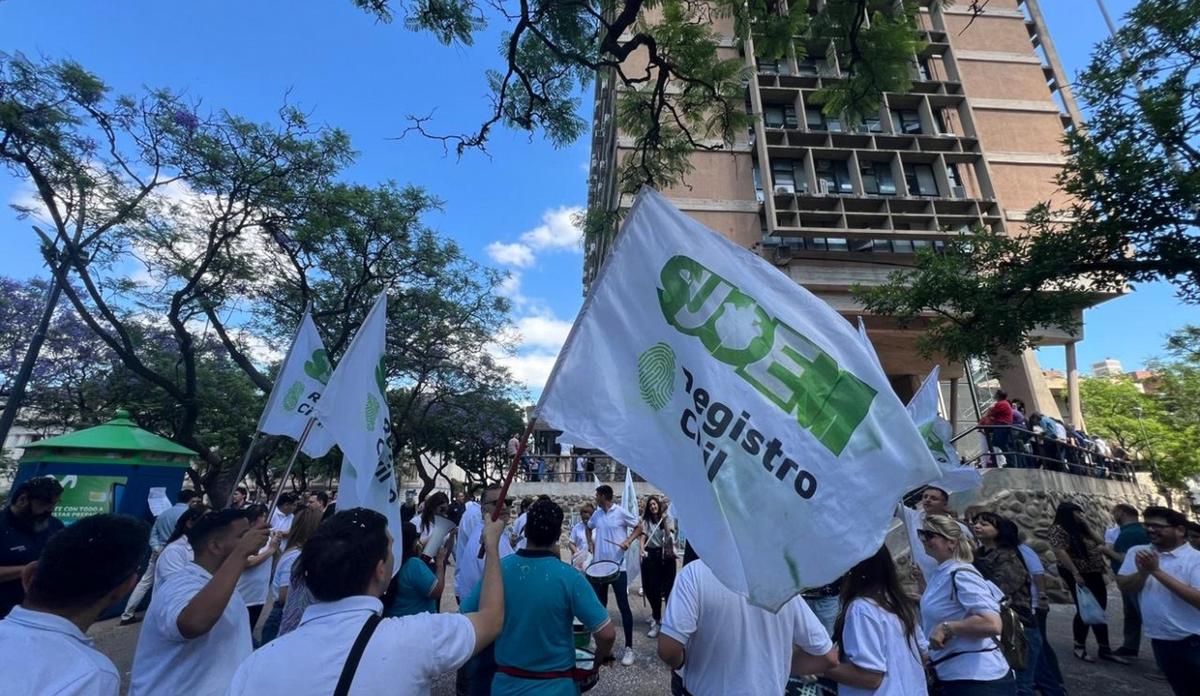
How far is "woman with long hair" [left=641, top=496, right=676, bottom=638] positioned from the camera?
7.34 m

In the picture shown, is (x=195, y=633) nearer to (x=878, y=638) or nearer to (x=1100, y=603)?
(x=878, y=638)

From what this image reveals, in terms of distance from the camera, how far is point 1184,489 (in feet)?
114

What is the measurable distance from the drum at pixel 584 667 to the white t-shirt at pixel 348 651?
1.25 m

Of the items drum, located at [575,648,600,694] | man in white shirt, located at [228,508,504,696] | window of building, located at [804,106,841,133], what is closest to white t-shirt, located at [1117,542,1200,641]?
drum, located at [575,648,600,694]

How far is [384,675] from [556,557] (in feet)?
4.66

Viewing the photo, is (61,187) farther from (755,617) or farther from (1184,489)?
(1184,489)

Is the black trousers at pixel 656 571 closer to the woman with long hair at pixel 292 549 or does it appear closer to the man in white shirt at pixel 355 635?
the woman with long hair at pixel 292 549

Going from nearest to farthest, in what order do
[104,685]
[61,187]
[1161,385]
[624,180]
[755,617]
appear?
[104,685] < [755,617] < [624,180] < [61,187] < [1161,385]

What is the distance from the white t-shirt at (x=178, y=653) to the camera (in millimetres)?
2266

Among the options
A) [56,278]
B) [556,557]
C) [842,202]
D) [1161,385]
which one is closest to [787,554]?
[556,557]

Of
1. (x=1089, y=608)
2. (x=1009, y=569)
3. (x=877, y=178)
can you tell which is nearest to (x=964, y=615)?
(x=1009, y=569)

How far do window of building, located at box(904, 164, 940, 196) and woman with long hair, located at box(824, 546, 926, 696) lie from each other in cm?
2206

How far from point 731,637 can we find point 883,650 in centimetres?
66

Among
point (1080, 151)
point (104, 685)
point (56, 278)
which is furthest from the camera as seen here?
point (56, 278)
